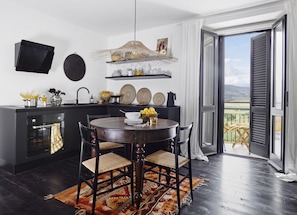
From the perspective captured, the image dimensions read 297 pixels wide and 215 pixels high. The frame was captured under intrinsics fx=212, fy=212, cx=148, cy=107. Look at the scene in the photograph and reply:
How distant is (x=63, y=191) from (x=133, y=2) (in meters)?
2.98

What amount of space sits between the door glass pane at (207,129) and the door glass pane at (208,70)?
0.27 meters

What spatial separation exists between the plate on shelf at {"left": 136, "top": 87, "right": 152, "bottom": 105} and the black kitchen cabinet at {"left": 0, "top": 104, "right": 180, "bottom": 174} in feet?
2.55

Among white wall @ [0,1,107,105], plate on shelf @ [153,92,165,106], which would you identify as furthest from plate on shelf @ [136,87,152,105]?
white wall @ [0,1,107,105]

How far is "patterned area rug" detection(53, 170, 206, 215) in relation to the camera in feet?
7.07

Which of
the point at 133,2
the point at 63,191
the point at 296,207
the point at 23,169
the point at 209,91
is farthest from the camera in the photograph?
the point at 209,91

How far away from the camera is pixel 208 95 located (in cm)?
434

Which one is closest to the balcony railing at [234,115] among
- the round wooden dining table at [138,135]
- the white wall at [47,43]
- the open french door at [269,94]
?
the open french door at [269,94]

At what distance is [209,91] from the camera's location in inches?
171

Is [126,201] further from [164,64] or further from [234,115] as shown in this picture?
[234,115]

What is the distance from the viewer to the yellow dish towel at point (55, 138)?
359cm

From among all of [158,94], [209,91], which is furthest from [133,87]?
[209,91]

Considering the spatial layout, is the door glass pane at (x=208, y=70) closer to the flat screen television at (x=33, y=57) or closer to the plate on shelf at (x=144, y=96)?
the plate on shelf at (x=144, y=96)

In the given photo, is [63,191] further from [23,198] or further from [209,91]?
[209,91]

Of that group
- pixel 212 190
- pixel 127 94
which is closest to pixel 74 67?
pixel 127 94
